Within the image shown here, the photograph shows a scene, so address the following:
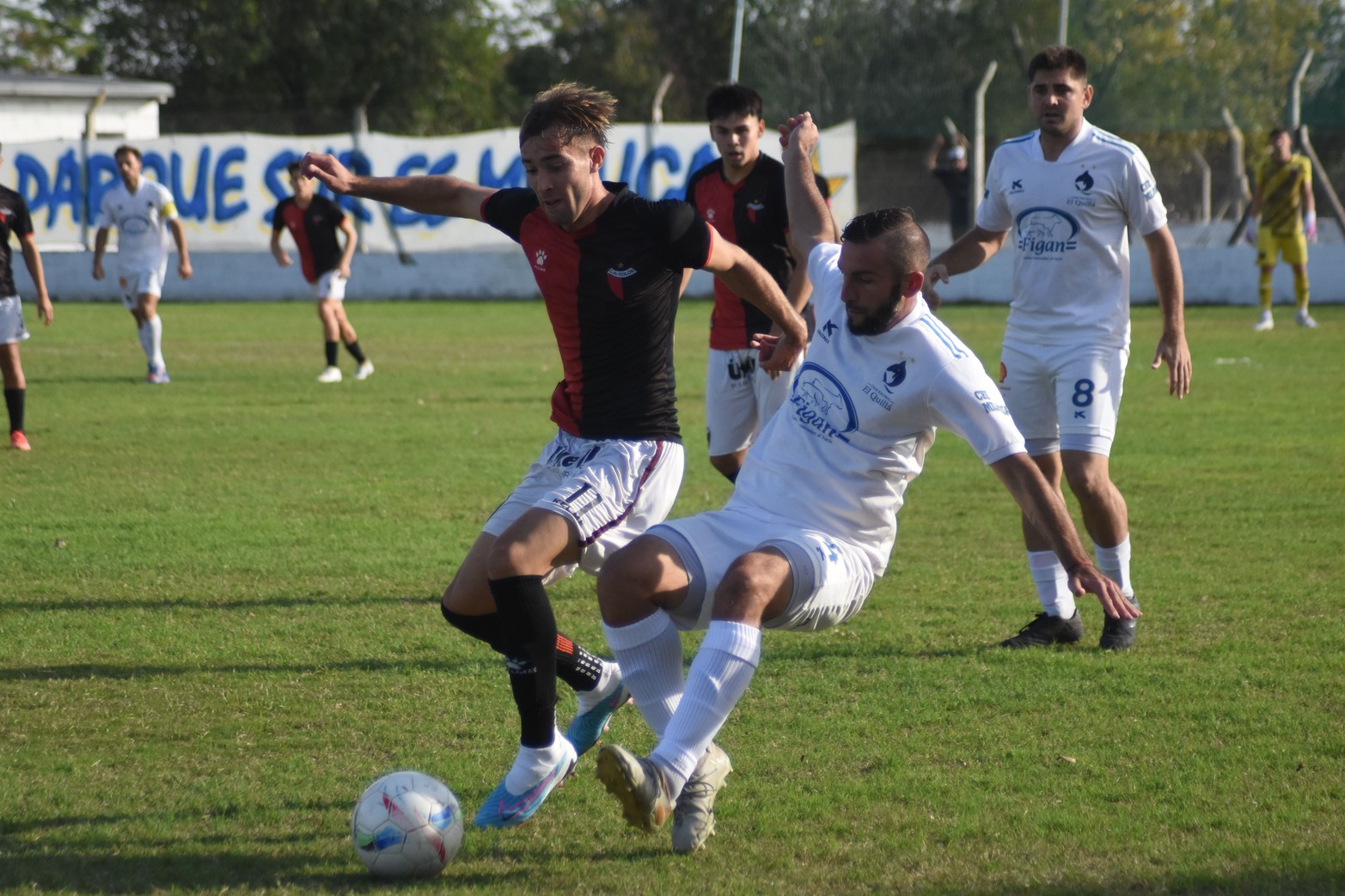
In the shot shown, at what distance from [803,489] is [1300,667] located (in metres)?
2.48

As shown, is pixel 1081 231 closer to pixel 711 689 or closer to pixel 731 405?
pixel 731 405

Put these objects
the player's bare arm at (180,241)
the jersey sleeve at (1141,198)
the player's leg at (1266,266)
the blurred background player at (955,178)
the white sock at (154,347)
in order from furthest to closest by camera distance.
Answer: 1. the blurred background player at (955,178)
2. the player's leg at (1266,266)
3. the player's bare arm at (180,241)
4. the white sock at (154,347)
5. the jersey sleeve at (1141,198)

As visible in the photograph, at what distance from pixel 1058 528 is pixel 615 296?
151cm

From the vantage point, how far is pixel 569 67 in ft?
190

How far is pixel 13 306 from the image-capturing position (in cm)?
1042

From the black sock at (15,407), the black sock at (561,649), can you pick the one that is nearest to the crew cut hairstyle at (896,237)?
the black sock at (561,649)

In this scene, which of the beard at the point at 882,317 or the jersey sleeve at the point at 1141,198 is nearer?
the beard at the point at 882,317

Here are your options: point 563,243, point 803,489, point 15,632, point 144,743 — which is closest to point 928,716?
point 803,489

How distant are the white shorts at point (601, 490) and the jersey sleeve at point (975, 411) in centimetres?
88

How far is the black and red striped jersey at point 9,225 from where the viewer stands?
10.3m

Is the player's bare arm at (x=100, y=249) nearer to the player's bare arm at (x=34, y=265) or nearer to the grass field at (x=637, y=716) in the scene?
the player's bare arm at (x=34, y=265)

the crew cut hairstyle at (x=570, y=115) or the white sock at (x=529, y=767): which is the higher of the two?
the crew cut hairstyle at (x=570, y=115)

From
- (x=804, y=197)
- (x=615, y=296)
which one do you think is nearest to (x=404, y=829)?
(x=615, y=296)

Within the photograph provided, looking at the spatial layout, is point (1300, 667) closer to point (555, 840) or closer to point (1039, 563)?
point (1039, 563)
